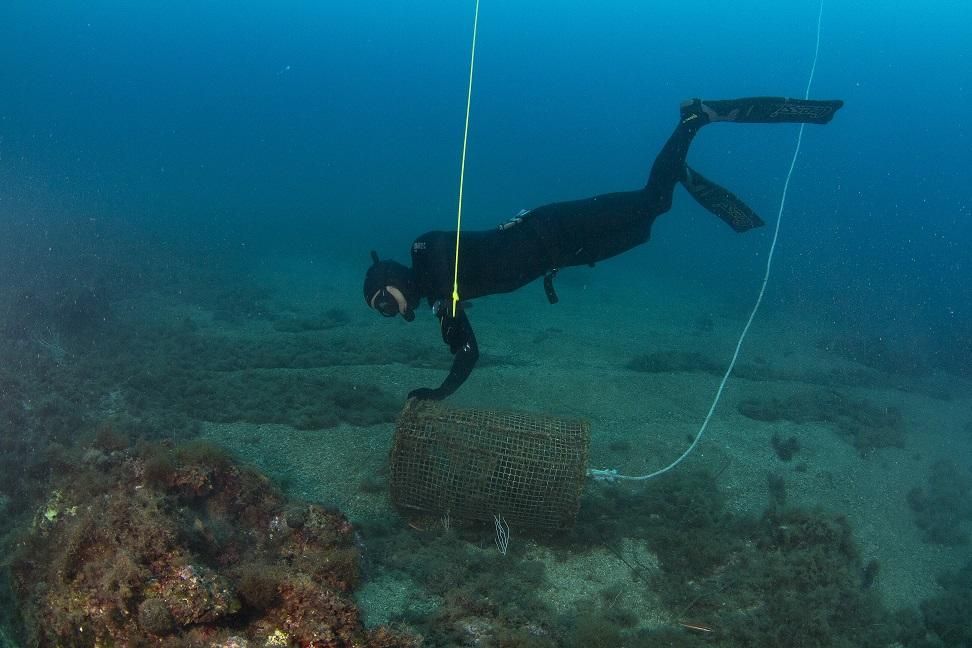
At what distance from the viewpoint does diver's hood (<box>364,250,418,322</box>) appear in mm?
5618

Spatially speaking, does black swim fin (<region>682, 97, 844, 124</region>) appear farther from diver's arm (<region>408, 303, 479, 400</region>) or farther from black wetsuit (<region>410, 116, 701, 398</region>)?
diver's arm (<region>408, 303, 479, 400</region>)

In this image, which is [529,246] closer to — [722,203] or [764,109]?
[722,203]

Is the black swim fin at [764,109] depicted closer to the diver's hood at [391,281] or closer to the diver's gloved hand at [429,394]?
the diver's hood at [391,281]

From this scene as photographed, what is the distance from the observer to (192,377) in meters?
8.64

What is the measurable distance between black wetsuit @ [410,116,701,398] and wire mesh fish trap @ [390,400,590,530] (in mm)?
562

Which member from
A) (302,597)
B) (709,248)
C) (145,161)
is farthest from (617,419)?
(145,161)

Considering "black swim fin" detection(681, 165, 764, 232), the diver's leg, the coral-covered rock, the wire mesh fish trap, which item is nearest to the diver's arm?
the wire mesh fish trap

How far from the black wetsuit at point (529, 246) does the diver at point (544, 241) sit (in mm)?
11

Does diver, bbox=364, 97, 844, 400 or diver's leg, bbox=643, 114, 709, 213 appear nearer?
diver, bbox=364, 97, 844, 400

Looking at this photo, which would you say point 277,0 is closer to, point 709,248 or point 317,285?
point 709,248

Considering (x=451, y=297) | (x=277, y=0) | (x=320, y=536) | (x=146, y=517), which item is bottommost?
(x=320, y=536)

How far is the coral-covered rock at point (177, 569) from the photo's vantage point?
310 centimetres

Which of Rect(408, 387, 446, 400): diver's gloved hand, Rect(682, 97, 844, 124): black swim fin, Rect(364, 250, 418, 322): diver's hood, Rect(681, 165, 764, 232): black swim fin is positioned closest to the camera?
Rect(408, 387, 446, 400): diver's gloved hand

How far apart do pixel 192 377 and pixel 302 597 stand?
649 cm
